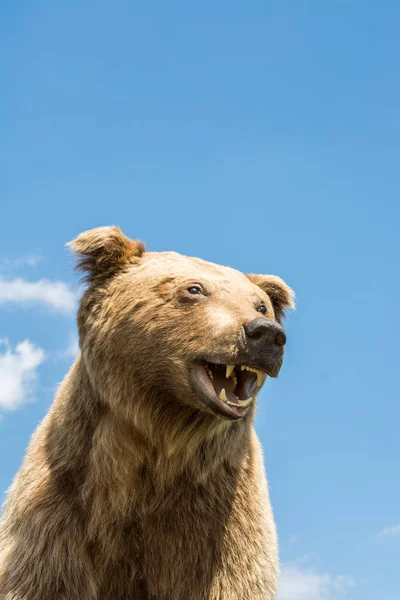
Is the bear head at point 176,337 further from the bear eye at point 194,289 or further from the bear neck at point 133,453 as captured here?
the bear neck at point 133,453

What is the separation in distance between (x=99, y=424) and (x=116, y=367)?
58 centimetres

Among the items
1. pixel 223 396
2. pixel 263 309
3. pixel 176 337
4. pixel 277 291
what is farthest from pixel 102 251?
pixel 223 396

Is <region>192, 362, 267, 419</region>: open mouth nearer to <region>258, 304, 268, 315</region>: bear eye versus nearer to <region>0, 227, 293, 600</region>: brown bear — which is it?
<region>0, 227, 293, 600</region>: brown bear

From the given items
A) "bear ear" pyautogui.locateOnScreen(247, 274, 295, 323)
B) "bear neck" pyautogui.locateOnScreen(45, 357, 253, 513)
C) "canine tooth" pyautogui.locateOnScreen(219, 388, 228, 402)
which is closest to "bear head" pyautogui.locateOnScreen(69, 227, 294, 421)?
"canine tooth" pyautogui.locateOnScreen(219, 388, 228, 402)

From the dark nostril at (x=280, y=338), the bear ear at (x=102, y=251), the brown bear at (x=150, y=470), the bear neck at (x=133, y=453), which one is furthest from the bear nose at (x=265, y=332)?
the bear ear at (x=102, y=251)

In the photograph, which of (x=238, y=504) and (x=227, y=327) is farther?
(x=238, y=504)

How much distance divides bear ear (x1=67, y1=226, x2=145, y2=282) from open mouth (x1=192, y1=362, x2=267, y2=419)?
4.75ft

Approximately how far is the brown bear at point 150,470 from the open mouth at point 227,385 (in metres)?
0.01

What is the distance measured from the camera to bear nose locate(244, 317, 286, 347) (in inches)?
223

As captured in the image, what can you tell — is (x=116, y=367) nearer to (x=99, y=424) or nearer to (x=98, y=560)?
(x=99, y=424)

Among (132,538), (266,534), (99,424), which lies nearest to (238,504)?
(266,534)

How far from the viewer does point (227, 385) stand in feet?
19.8

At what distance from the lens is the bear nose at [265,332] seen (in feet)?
18.6

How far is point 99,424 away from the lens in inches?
256
